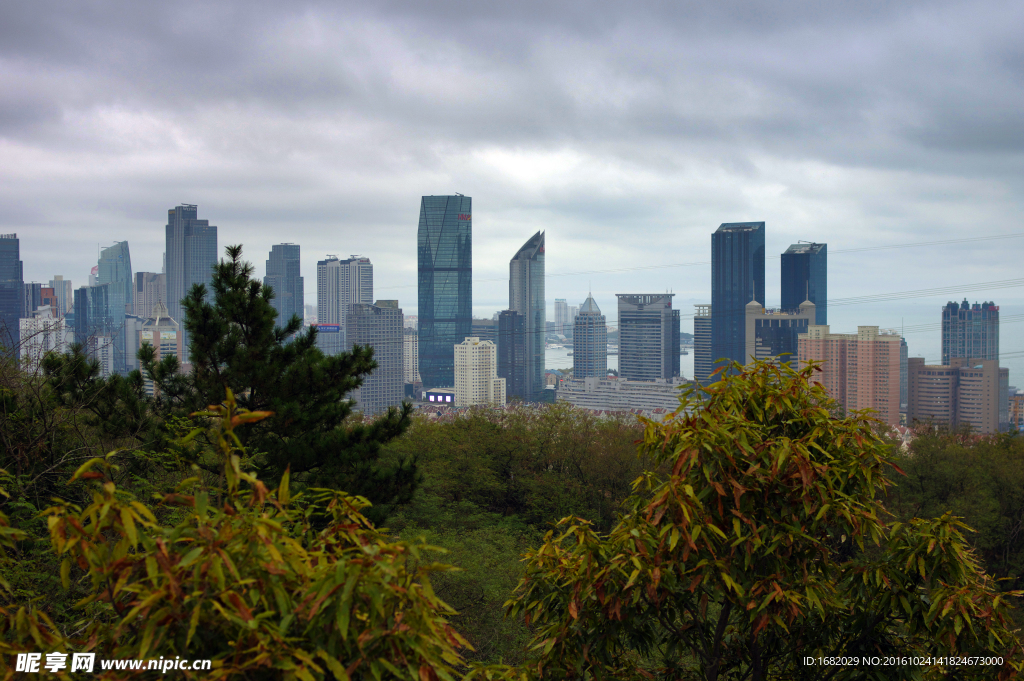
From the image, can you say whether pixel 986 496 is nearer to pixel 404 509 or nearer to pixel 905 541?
pixel 404 509

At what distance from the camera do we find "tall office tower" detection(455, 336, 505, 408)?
12150 cm

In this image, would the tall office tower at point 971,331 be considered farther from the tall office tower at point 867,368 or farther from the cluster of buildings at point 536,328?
the tall office tower at point 867,368

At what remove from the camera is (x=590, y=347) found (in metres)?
146

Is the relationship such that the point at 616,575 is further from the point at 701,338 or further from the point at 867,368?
the point at 701,338

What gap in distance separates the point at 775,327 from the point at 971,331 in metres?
27.4

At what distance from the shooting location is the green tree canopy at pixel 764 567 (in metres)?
2.45

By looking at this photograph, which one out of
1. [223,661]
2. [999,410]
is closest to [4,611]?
[223,661]

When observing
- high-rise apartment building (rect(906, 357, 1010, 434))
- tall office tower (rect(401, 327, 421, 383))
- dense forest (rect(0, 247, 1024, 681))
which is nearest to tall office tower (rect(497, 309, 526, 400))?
tall office tower (rect(401, 327, 421, 383))

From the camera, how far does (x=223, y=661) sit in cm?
143

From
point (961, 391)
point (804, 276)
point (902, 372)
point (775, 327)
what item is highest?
point (804, 276)

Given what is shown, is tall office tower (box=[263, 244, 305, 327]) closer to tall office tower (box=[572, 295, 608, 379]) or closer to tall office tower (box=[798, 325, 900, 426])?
tall office tower (box=[572, 295, 608, 379])

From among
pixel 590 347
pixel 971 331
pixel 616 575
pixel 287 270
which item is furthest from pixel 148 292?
pixel 616 575

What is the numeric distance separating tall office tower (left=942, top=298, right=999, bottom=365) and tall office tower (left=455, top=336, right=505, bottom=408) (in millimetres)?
71296

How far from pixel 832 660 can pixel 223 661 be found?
94.3 inches
